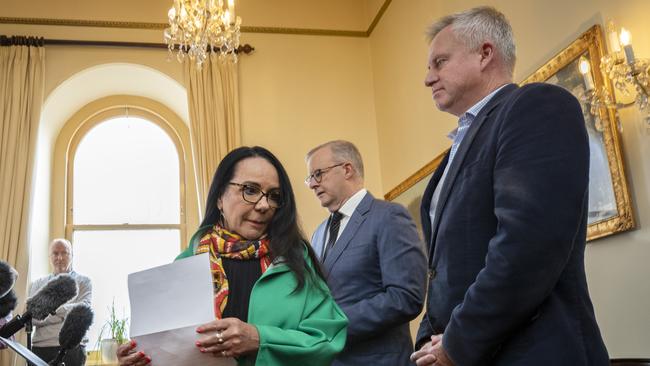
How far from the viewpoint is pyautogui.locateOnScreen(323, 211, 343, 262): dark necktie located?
9.04 ft

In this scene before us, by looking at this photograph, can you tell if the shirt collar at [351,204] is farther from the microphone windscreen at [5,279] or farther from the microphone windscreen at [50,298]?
the microphone windscreen at [5,279]

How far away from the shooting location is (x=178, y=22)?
204 inches

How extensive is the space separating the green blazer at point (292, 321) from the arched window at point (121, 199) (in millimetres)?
5514

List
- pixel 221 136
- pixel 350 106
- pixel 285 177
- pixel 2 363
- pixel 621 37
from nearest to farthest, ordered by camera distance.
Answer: pixel 285 177, pixel 621 37, pixel 2 363, pixel 221 136, pixel 350 106

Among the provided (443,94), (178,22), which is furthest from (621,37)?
(178,22)

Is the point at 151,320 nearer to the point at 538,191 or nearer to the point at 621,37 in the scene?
the point at 538,191

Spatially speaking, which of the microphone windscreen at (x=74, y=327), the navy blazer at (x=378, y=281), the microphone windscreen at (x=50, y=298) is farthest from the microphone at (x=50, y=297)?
the navy blazer at (x=378, y=281)

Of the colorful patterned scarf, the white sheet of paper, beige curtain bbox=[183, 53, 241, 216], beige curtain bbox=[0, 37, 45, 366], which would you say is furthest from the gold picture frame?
beige curtain bbox=[0, 37, 45, 366]

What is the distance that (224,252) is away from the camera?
1646mm

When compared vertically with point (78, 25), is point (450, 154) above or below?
below

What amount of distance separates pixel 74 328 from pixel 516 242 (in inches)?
67.6

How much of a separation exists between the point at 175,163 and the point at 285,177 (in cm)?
572

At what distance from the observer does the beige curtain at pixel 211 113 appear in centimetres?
637

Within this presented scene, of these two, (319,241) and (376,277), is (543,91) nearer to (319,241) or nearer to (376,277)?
(376,277)
